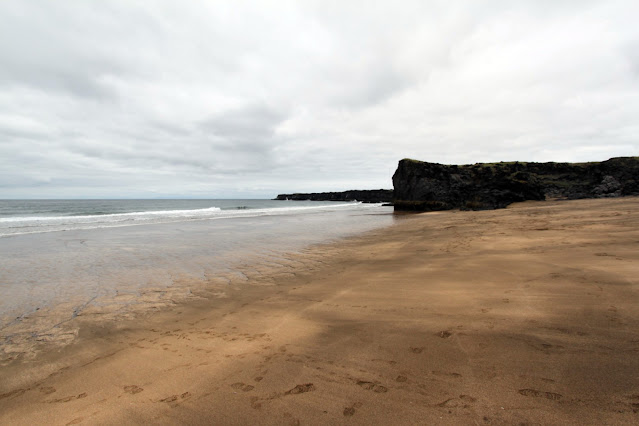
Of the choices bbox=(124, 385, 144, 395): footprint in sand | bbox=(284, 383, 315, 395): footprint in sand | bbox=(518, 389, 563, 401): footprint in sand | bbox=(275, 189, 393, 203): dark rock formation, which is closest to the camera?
bbox=(518, 389, 563, 401): footprint in sand

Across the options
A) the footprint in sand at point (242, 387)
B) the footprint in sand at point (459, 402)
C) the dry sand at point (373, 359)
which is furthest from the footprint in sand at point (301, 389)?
the footprint in sand at point (459, 402)

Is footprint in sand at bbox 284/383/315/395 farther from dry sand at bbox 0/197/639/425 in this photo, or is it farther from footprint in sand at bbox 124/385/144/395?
footprint in sand at bbox 124/385/144/395

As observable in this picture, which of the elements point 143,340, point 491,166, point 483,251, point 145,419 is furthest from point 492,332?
point 491,166

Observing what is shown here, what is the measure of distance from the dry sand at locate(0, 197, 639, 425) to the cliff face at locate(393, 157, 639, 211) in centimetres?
3560

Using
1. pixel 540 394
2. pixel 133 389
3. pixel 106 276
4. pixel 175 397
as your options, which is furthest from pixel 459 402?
pixel 106 276

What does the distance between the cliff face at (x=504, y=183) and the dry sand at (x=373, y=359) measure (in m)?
35.6

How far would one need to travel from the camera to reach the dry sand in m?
2.72

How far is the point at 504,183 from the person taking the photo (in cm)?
3838

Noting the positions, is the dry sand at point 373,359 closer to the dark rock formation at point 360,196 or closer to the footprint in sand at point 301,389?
the footprint in sand at point 301,389

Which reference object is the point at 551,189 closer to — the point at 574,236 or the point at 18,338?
the point at 574,236

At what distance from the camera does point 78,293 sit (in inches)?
293

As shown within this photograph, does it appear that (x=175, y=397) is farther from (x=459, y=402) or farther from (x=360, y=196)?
(x=360, y=196)

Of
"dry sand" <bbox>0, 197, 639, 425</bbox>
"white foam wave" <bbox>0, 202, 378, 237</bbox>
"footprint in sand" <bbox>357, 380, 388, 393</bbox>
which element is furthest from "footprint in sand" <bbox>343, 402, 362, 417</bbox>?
"white foam wave" <bbox>0, 202, 378, 237</bbox>

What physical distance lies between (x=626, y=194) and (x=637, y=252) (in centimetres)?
4570
